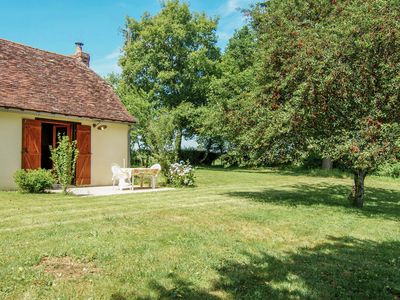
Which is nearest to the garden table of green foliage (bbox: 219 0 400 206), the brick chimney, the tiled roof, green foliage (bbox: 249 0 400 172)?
the tiled roof

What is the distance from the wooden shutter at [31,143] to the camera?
13.0 m

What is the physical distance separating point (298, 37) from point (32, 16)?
11.8 m

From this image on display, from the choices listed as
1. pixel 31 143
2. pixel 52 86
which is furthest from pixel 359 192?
pixel 52 86

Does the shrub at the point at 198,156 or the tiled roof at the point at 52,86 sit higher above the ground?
the tiled roof at the point at 52,86

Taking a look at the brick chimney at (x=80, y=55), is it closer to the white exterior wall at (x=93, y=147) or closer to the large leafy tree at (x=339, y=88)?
the white exterior wall at (x=93, y=147)

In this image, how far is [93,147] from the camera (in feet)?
50.0

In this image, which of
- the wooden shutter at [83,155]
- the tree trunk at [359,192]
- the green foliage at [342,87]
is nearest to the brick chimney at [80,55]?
the wooden shutter at [83,155]

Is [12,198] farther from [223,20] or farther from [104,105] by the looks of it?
[223,20]

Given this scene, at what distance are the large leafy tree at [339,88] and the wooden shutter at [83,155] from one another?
6.95 metres

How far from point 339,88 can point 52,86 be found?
36.0 ft

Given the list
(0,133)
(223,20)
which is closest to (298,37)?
(0,133)

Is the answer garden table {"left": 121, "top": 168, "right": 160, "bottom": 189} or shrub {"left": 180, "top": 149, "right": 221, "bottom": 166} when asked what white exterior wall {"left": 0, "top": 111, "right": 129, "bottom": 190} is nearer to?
garden table {"left": 121, "top": 168, "right": 160, "bottom": 189}

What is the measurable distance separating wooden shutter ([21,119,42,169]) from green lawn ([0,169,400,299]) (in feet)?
12.7

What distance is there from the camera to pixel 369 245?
20.7ft
